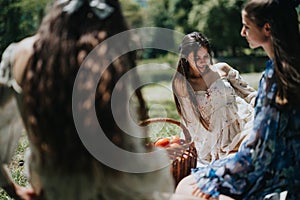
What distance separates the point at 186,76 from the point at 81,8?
6.12 feet

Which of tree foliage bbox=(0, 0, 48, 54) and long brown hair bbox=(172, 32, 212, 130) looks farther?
tree foliage bbox=(0, 0, 48, 54)

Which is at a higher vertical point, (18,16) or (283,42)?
(283,42)

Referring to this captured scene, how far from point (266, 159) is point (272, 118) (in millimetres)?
178

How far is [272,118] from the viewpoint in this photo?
6.15 ft

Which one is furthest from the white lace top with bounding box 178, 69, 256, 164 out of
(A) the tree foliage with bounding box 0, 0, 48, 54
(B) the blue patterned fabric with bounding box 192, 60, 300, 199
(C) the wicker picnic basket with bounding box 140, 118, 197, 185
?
(A) the tree foliage with bounding box 0, 0, 48, 54

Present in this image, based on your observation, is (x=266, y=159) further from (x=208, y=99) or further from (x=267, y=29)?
(x=208, y=99)

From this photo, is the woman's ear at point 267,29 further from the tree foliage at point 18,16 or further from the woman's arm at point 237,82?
the tree foliage at point 18,16

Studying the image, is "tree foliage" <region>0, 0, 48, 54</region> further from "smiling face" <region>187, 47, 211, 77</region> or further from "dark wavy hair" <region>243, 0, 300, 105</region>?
"dark wavy hair" <region>243, 0, 300, 105</region>

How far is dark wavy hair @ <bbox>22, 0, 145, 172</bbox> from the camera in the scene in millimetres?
1584

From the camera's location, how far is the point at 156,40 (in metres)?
7.95

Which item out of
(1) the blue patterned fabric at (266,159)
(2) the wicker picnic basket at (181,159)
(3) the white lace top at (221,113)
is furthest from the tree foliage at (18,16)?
(1) the blue patterned fabric at (266,159)

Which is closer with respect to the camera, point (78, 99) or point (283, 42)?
point (78, 99)

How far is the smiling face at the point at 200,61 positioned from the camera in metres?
3.32

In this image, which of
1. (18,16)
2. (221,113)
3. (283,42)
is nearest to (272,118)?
(283,42)
